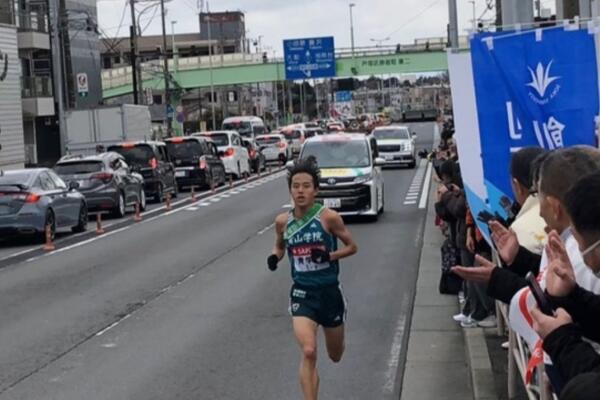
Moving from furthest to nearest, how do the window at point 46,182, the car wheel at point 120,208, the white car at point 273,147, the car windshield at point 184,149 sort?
the white car at point 273,147 < the car windshield at point 184,149 < the car wheel at point 120,208 < the window at point 46,182

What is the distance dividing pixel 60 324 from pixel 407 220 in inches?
471

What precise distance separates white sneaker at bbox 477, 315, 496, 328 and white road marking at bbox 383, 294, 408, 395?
0.80 m

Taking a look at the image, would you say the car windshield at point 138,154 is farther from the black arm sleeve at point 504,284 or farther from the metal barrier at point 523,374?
the black arm sleeve at point 504,284

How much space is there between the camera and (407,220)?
22625mm

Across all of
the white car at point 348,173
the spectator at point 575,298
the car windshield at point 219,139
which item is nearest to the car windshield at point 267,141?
the car windshield at point 219,139

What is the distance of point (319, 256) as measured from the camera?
7574mm

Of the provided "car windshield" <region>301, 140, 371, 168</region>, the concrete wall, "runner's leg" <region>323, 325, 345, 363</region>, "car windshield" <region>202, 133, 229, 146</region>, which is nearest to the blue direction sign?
the concrete wall

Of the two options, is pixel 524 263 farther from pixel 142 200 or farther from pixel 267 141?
pixel 267 141

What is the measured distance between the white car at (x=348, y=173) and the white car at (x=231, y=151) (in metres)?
18.3

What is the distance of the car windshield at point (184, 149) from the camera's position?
36750 mm

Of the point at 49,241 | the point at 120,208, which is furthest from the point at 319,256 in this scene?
the point at 120,208

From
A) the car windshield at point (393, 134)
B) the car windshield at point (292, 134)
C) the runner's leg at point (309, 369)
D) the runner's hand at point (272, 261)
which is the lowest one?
the runner's leg at point (309, 369)

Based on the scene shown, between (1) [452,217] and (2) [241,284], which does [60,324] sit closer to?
(2) [241,284]

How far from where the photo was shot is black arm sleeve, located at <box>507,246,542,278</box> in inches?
206
